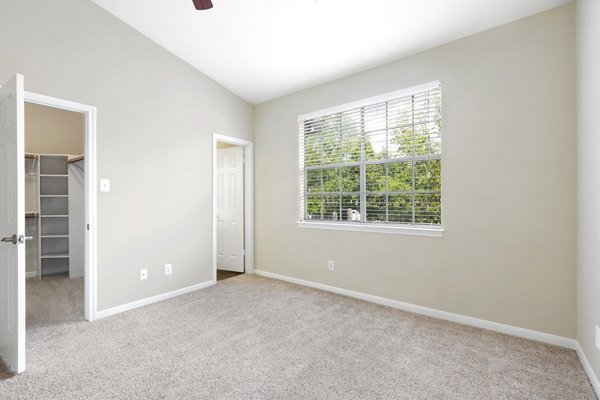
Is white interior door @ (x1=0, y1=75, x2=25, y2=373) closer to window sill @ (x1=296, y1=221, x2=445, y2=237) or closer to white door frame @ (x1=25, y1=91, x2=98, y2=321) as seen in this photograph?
white door frame @ (x1=25, y1=91, x2=98, y2=321)

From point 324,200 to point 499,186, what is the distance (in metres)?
1.97

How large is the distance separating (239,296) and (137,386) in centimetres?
181

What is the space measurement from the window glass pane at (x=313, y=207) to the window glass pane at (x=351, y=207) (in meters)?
0.40

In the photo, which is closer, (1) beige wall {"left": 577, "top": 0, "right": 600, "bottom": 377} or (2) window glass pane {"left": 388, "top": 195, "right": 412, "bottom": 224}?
(1) beige wall {"left": 577, "top": 0, "right": 600, "bottom": 377}

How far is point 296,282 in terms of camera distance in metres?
4.26

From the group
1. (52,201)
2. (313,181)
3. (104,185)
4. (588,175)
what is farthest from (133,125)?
(588,175)

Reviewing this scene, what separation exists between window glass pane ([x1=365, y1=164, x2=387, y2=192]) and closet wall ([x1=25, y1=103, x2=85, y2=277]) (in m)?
4.32

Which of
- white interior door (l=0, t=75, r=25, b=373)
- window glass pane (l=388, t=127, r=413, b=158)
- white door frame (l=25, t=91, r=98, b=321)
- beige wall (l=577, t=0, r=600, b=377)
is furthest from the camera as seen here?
window glass pane (l=388, t=127, r=413, b=158)

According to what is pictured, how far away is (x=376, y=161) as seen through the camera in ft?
11.5

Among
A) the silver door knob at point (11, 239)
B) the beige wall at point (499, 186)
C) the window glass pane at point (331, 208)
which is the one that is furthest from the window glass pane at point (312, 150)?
the silver door knob at point (11, 239)

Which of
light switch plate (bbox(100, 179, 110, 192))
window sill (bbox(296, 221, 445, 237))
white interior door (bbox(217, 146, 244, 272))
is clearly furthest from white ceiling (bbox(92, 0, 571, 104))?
window sill (bbox(296, 221, 445, 237))

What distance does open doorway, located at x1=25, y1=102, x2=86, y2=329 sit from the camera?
15.4 ft

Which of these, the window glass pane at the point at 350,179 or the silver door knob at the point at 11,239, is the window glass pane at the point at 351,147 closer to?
the window glass pane at the point at 350,179

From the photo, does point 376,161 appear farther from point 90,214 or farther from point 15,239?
point 15,239
